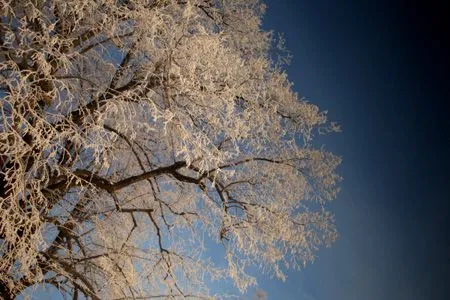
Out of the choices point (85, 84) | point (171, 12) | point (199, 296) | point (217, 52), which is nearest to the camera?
point (217, 52)

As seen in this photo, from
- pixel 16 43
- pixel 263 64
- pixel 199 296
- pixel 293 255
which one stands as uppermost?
pixel 16 43

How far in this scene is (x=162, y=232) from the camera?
246 inches

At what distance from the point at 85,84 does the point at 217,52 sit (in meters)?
→ 2.80

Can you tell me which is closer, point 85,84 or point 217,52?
point 217,52

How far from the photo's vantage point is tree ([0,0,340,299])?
180 inches

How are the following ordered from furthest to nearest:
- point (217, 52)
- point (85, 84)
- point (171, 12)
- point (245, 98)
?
point (85, 84) < point (171, 12) < point (245, 98) < point (217, 52)

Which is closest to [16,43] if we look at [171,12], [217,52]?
[171,12]

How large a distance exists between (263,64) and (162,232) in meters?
2.69

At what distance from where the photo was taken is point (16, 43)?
5824mm

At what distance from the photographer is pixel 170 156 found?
6.81 meters

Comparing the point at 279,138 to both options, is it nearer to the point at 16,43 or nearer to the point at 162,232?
the point at 162,232

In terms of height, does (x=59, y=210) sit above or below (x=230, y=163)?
below

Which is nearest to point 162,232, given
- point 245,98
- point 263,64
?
point 245,98

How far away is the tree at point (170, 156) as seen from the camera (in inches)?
180
